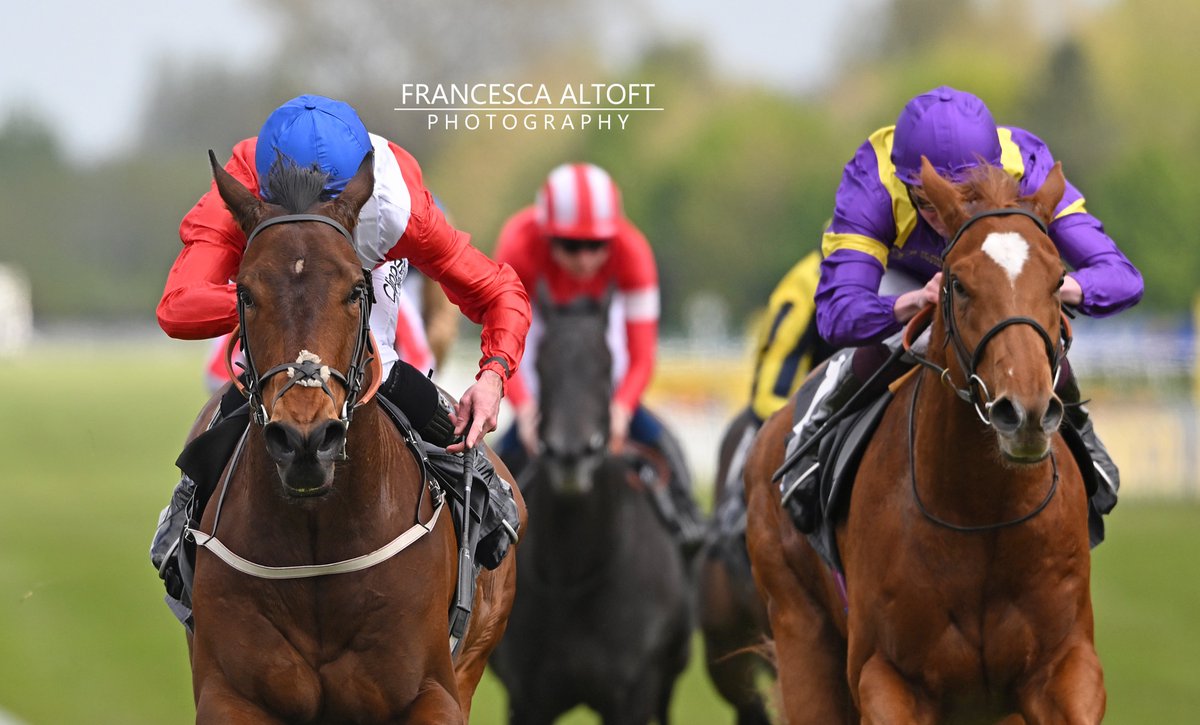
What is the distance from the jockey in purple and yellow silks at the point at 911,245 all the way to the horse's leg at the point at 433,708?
1321 millimetres

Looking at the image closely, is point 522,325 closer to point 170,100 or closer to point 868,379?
point 868,379

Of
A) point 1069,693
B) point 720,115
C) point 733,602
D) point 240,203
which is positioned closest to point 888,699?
point 1069,693

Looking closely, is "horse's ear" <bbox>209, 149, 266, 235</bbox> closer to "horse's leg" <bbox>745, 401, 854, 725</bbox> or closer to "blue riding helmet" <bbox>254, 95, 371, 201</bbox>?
"blue riding helmet" <bbox>254, 95, 371, 201</bbox>

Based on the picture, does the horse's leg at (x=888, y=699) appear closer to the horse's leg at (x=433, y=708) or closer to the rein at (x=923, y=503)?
the rein at (x=923, y=503)

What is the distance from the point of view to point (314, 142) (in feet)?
13.6

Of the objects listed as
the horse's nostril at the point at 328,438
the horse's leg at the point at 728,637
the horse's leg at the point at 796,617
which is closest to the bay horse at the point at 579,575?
the horse's leg at the point at 728,637

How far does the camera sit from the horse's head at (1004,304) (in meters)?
3.85

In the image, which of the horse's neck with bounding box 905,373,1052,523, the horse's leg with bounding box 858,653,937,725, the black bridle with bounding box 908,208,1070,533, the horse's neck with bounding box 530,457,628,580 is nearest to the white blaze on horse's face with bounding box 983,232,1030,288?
the black bridle with bounding box 908,208,1070,533

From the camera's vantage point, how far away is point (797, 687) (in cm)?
518

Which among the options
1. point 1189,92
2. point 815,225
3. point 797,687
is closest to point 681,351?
point 815,225

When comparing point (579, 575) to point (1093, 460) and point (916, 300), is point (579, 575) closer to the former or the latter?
point (1093, 460)

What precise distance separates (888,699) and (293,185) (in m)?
1.85

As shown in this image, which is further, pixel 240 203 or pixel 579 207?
pixel 579 207

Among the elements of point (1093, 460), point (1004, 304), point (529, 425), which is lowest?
point (1093, 460)
